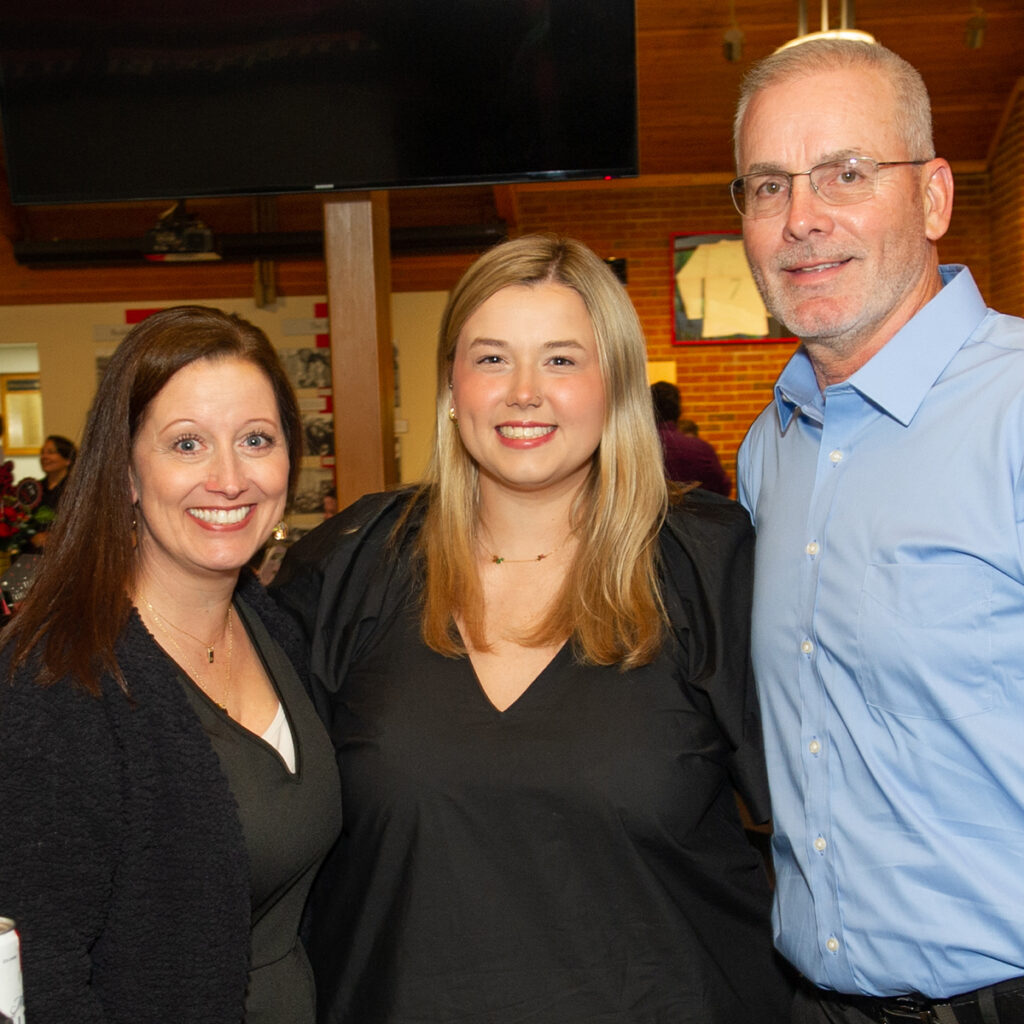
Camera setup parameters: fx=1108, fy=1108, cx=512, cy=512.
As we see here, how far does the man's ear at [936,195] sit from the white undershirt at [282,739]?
1.30 m

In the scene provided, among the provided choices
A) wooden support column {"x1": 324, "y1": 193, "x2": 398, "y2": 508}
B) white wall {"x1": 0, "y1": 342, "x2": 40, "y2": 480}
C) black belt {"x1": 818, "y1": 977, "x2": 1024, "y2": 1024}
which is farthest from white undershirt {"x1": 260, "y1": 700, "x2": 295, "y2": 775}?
white wall {"x1": 0, "y1": 342, "x2": 40, "y2": 480}

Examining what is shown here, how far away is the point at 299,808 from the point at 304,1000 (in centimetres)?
33

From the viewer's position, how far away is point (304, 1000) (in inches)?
70.6

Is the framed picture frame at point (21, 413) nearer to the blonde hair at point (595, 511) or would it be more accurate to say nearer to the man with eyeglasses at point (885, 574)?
the blonde hair at point (595, 511)

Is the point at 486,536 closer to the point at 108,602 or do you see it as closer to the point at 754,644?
the point at 754,644

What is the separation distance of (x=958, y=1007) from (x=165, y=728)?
A: 46.1 inches

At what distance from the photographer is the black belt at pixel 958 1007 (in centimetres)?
147

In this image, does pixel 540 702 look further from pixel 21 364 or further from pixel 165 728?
pixel 21 364

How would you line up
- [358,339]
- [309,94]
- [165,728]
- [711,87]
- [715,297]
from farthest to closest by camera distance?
1. [715,297]
2. [711,87]
3. [358,339]
4. [309,94]
5. [165,728]

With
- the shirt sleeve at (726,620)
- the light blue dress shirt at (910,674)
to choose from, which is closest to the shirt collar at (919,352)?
the light blue dress shirt at (910,674)

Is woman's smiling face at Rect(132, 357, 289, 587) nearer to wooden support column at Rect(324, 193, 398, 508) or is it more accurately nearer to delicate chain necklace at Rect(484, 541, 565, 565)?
delicate chain necklace at Rect(484, 541, 565, 565)

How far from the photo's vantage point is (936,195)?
1712 millimetres

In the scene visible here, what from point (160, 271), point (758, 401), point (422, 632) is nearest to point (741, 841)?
point (422, 632)

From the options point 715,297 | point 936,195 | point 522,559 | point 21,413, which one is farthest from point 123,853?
point 21,413
